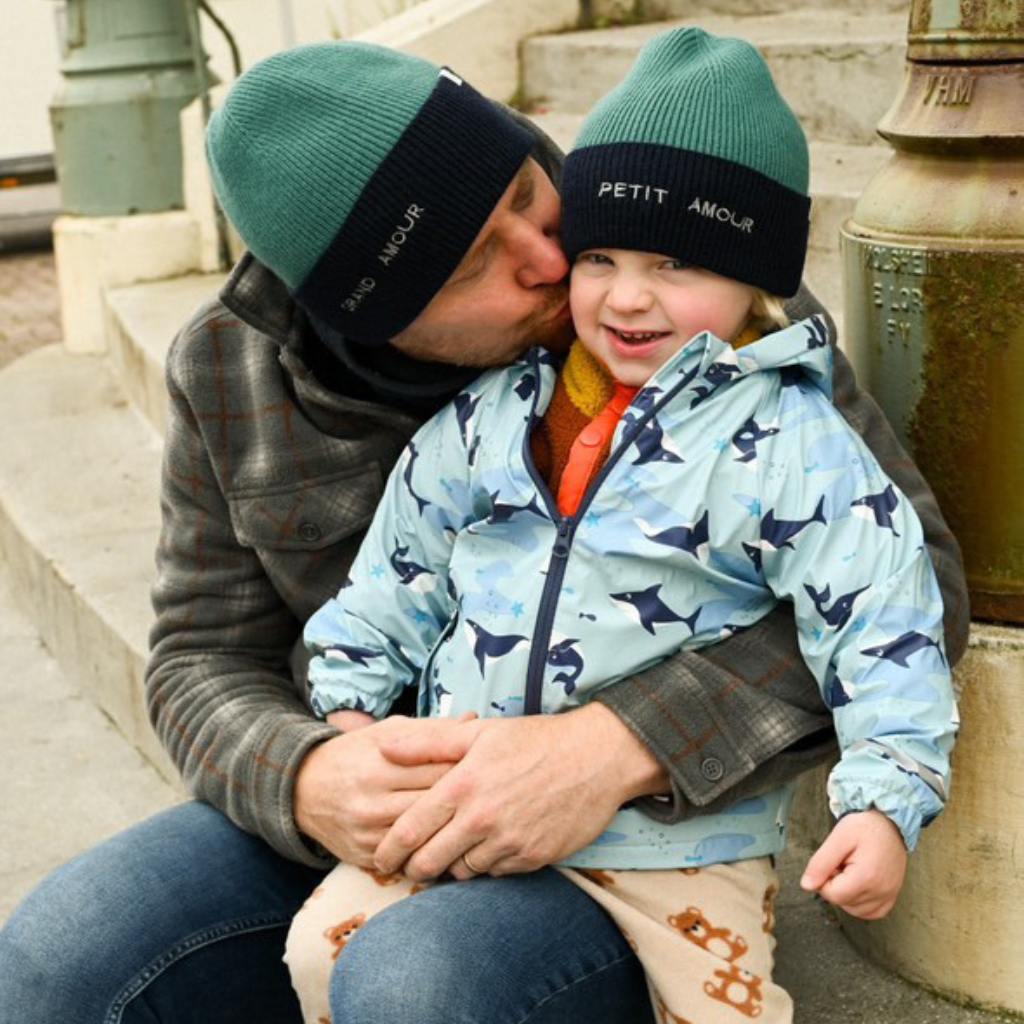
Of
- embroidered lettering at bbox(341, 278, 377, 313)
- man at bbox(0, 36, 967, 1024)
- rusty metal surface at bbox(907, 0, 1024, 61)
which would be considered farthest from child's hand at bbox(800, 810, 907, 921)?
rusty metal surface at bbox(907, 0, 1024, 61)

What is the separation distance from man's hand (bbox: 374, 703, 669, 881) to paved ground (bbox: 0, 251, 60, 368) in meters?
5.46

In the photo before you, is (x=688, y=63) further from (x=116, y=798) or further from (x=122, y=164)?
(x=122, y=164)

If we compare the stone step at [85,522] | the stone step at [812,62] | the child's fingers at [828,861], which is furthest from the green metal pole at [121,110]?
the child's fingers at [828,861]

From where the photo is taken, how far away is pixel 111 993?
2098 mm

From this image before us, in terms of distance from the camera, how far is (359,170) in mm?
2043

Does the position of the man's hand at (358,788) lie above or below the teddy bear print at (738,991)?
above

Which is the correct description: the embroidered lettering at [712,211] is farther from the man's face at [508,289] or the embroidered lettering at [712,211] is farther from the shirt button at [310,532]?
the shirt button at [310,532]

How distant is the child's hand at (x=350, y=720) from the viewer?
85.8 inches

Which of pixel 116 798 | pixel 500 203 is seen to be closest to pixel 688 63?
pixel 500 203

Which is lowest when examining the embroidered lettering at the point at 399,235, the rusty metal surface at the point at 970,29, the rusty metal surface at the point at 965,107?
the embroidered lettering at the point at 399,235

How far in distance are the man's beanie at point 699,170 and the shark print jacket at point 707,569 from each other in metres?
0.11

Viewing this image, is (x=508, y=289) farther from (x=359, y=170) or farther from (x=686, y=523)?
(x=686, y=523)

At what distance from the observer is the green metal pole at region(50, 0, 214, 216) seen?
6043mm

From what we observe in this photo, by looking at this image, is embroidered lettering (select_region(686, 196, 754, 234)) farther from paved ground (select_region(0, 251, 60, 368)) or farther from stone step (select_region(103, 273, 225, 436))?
paved ground (select_region(0, 251, 60, 368))
